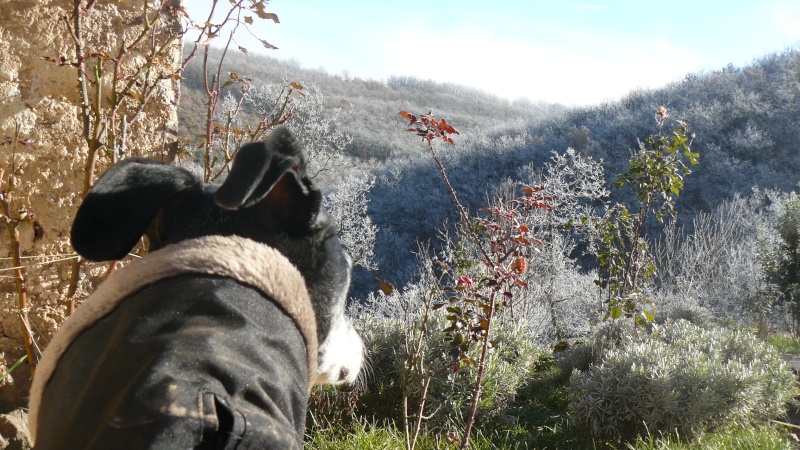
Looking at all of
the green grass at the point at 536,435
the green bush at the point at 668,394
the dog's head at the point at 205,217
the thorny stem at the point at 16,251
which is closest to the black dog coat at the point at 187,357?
the dog's head at the point at 205,217

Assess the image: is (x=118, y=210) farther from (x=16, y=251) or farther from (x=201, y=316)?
(x=16, y=251)

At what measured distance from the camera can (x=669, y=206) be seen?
19.8 ft

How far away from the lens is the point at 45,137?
2959 millimetres

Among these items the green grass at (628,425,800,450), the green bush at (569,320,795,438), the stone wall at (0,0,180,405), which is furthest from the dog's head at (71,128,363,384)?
the green bush at (569,320,795,438)

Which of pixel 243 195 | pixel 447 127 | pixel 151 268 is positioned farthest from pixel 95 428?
pixel 447 127

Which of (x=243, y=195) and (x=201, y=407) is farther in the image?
(x=243, y=195)

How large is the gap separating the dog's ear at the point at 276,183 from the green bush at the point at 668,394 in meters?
3.80

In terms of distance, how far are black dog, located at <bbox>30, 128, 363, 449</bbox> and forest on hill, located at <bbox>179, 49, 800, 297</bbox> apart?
12.5 m

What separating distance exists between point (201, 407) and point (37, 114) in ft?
8.02

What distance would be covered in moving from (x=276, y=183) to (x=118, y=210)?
361 millimetres

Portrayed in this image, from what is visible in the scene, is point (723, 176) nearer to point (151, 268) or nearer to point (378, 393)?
point (378, 393)

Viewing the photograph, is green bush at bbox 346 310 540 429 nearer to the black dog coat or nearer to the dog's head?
the dog's head

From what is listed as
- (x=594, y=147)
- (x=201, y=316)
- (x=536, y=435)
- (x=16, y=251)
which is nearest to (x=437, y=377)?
(x=536, y=435)

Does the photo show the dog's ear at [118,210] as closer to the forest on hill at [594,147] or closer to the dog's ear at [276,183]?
the dog's ear at [276,183]
